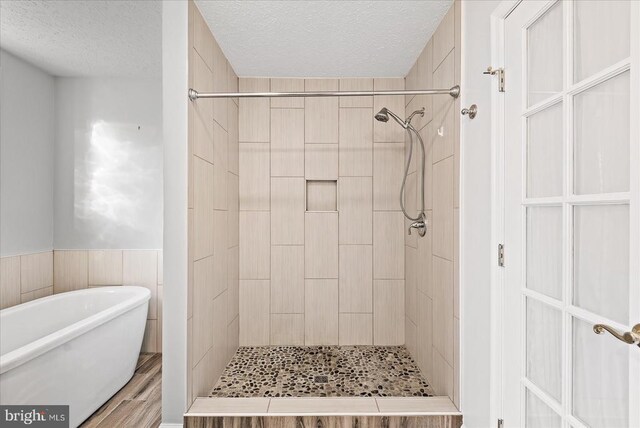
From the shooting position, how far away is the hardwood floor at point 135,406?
6.74 ft

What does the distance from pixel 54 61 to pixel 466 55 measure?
3074 millimetres

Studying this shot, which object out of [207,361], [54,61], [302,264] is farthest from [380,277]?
[54,61]

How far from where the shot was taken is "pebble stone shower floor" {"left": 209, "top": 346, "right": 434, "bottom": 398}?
7.02ft

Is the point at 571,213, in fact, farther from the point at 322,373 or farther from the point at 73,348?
the point at 73,348

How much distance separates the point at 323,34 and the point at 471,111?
3.75ft

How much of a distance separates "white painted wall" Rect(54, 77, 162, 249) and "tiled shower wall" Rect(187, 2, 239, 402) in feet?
2.85

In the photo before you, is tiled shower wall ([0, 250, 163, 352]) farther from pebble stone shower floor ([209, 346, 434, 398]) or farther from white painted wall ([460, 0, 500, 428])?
white painted wall ([460, 0, 500, 428])

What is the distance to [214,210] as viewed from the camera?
7.52 ft

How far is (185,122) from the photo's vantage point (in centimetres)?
183

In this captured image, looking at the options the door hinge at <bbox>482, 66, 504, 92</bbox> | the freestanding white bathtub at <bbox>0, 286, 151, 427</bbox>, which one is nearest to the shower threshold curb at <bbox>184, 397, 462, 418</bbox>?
the freestanding white bathtub at <bbox>0, 286, 151, 427</bbox>

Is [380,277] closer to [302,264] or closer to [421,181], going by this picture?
[302,264]

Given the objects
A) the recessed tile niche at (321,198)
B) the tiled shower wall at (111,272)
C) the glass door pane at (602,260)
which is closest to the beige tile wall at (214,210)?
the recessed tile niche at (321,198)

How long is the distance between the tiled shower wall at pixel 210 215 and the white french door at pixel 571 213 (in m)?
1.55

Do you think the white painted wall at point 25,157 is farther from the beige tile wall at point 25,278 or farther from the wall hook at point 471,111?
the wall hook at point 471,111
